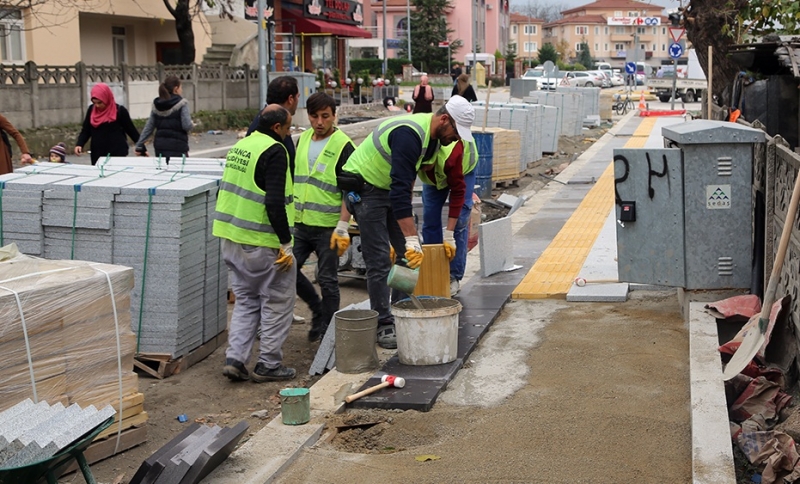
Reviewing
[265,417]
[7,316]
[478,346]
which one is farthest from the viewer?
[478,346]

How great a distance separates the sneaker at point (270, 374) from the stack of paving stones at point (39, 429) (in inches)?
92.2

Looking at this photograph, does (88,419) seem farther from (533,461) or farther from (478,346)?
(478,346)

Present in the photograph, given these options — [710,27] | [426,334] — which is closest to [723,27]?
[710,27]

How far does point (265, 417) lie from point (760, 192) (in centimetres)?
384

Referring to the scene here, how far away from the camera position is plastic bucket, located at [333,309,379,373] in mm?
6453

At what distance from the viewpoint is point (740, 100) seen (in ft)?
40.3

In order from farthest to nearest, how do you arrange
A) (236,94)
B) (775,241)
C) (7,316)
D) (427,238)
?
(236,94), (427,238), (775,241), (7,316)

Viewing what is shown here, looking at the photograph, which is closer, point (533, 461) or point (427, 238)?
point (533, 461)

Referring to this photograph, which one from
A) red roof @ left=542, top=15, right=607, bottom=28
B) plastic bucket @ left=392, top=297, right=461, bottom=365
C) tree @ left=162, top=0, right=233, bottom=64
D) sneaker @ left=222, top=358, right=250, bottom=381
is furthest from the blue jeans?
red roof @ left=542, top=15, right=607, bottom=28

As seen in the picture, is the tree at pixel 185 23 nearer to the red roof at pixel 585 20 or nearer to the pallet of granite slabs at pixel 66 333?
the pallet of granite slabs at pixel 66 333

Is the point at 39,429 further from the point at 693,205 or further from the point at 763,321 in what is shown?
the point at 693,205

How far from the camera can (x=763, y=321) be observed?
19.1 ft

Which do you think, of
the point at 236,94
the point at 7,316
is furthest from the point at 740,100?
the point at 236,94

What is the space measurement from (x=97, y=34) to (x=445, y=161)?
28470mm
